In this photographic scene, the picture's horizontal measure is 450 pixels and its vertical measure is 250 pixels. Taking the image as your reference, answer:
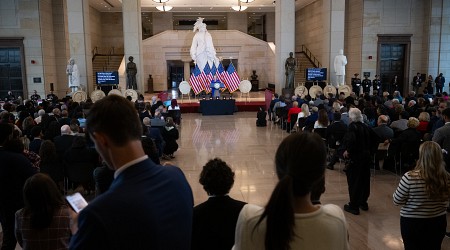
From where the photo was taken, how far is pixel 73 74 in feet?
62.3

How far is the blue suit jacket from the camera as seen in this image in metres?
1.34

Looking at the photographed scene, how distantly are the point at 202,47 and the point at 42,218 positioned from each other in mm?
18445

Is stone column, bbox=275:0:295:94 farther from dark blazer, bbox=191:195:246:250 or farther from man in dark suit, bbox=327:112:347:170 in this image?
dark blazer, bbox=191:195:246:250

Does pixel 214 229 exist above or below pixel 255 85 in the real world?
below

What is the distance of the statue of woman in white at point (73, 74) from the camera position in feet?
62.1

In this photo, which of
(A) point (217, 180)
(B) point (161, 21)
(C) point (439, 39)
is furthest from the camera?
(B) point (161, 21)

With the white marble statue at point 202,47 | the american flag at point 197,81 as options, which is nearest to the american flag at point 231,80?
the white marble statue at point 202,47

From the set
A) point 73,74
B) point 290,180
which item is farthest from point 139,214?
point 73,74

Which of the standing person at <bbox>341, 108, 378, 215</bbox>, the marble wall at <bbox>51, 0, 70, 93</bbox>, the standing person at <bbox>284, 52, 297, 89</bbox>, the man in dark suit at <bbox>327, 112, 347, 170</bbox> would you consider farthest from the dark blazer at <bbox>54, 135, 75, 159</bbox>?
the marble wall at <bbox>51, 0, 70, 93</bbox>

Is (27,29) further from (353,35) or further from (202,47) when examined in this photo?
(353,35)

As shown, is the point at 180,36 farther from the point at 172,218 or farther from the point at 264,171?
the point at 172,218

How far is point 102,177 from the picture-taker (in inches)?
172

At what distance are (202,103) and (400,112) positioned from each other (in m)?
10.1

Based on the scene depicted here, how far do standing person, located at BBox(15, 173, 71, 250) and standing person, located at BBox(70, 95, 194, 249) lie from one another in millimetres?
1576
